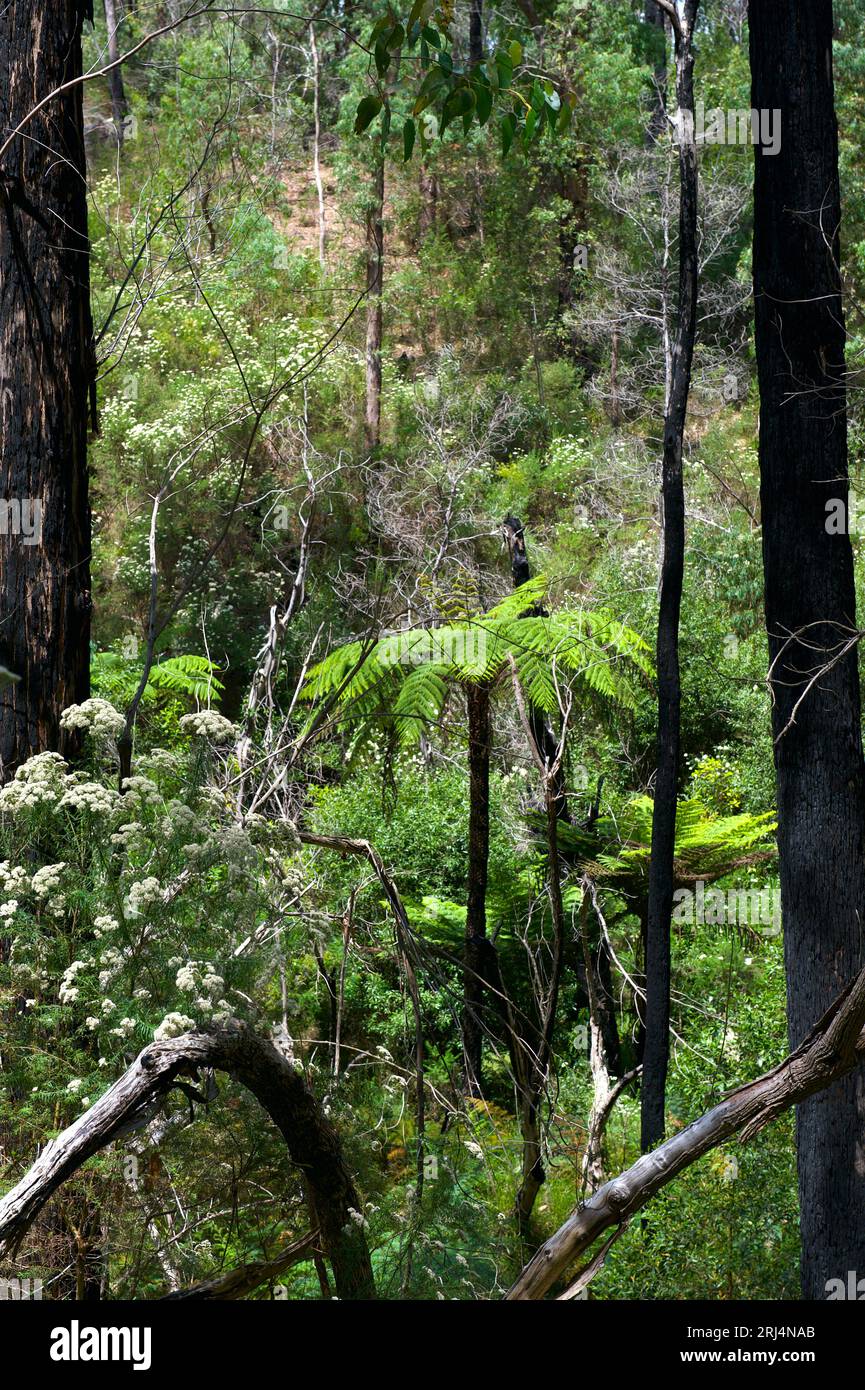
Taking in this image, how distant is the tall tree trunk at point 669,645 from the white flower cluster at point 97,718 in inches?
126

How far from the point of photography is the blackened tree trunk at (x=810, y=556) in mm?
4395

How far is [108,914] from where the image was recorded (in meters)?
2.67

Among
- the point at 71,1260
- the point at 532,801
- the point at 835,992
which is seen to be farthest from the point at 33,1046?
the point at 532,801

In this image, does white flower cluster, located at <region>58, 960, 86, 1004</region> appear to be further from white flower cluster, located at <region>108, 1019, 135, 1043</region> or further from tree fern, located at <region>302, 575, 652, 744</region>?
tree fern, located at <region>302, 575, 652, 744</region>

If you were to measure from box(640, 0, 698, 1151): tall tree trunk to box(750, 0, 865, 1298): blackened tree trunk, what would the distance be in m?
1.03

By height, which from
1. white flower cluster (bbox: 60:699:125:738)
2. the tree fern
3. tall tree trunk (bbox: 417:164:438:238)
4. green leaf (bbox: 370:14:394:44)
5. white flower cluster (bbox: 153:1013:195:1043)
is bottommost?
white flower cluster (bbox: 153:1013:195:1043)

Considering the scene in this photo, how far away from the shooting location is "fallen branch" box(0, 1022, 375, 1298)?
1915mm

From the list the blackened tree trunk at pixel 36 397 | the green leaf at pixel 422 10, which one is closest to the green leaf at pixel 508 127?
the green leaf at pixel 422 10

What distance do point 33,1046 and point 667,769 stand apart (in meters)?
3.63

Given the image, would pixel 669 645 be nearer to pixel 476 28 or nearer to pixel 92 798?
pixel 92 798

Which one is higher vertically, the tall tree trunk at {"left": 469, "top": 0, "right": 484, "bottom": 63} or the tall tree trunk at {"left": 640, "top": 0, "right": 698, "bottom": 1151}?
the tall tree trunk at {"left": 469, "top": 0, "right": 484, "bottom": 63}

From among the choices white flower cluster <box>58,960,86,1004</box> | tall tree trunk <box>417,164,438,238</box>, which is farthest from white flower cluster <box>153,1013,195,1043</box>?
tall tree trunk <box>417,164,438,238</box>

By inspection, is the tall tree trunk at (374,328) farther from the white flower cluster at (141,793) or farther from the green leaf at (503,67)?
the white flower cluster at (141,793)

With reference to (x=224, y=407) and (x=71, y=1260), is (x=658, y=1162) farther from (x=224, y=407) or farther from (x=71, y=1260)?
(x=224, y=407)
